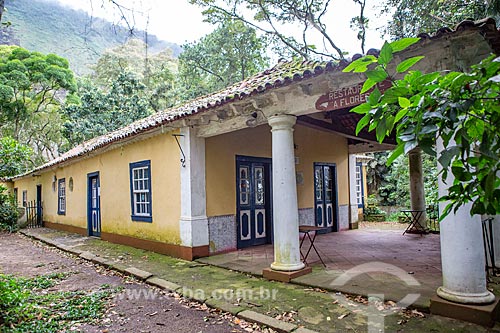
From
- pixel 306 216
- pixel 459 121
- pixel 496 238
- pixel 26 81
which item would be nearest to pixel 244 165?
pixel 306 216

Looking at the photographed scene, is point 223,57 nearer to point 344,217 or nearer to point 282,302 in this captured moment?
point 344,217

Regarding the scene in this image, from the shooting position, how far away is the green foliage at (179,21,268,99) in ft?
62.8

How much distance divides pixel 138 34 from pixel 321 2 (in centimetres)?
1119

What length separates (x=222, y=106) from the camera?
233 inches

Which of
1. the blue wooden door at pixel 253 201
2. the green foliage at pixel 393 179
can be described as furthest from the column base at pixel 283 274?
the green foliage at pixel 393 179

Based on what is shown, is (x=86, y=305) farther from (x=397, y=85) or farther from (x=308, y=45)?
(x=308, y=45)

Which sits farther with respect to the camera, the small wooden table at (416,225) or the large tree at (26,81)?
the large tree at (26,81)

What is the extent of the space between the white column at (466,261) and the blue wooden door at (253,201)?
16.2 feet

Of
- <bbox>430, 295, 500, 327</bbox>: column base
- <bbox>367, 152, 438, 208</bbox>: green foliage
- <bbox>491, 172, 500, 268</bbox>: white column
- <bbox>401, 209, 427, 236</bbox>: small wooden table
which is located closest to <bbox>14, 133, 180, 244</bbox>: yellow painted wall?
<bbox>430, 295, 500, 327</bbox>: column base

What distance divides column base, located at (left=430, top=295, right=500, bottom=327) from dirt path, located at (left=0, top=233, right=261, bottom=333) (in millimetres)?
1996

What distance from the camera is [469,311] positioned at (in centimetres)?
344

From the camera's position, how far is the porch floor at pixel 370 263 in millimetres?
4625

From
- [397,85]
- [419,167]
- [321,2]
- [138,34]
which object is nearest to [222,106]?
[138,34]

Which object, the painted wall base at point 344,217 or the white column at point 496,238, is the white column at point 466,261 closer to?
the white column at point 496,238
